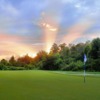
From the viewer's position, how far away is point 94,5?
79.4 ft

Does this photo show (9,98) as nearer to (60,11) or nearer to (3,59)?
(60,11)

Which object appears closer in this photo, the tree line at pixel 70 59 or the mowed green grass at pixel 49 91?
the mowed green grass at pixel 49 91

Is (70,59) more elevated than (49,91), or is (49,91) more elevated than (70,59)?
(70,59)

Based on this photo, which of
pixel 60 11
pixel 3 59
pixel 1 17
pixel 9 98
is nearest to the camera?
pixel 9 98

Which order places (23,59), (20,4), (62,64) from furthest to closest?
(23,59)
(62,64)
(20,4)

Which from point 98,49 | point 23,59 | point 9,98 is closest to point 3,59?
point 23,59

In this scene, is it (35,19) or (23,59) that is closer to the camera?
(35,19)

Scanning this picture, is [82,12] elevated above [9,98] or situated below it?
above

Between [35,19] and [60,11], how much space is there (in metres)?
3.95

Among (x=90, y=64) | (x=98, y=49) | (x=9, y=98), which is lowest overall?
(x=9, y=98)

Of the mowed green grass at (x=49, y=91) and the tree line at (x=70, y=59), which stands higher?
the tree line at (x=70, y=59)

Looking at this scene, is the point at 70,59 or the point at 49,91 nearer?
the point at 49,91

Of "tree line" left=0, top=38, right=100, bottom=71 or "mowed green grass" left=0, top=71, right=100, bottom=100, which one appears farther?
"tree line" left=0, top=38, right=100, bottom=71

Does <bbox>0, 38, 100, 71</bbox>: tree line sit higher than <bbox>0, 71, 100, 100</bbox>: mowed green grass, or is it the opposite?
<bbox>0, 38, 100, 71</bbox>: tree line
